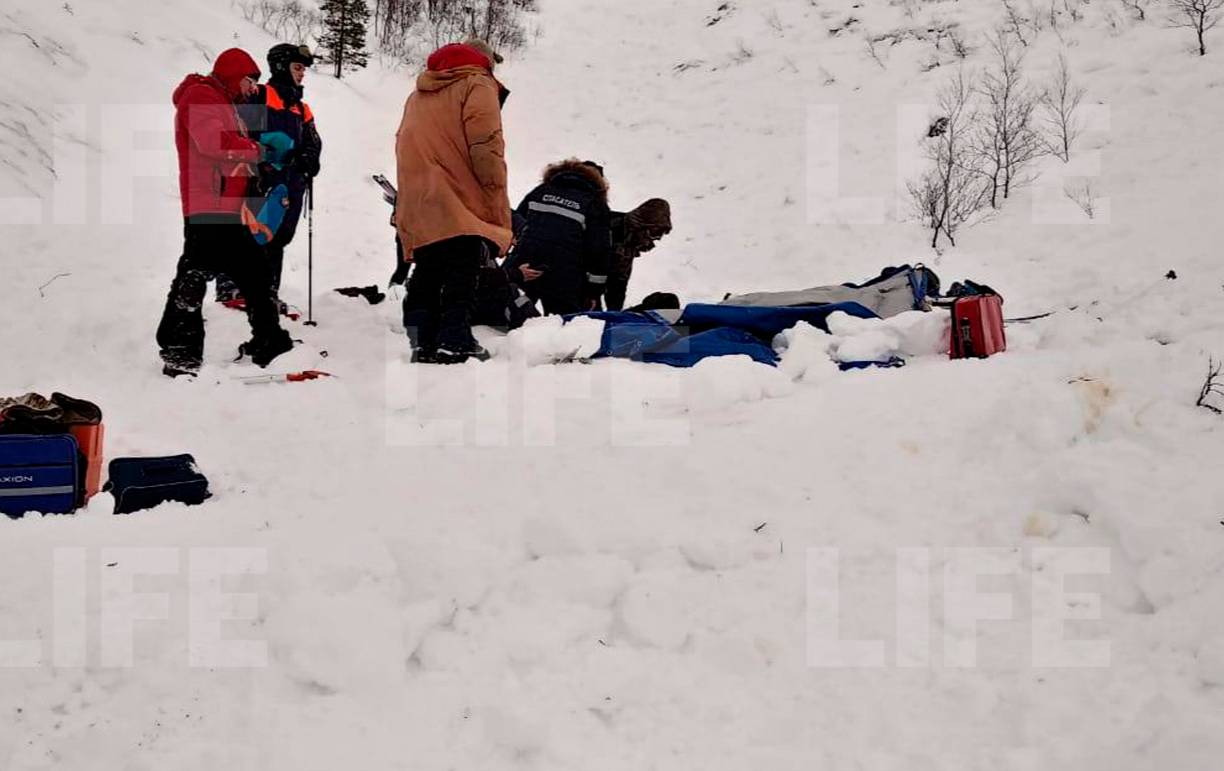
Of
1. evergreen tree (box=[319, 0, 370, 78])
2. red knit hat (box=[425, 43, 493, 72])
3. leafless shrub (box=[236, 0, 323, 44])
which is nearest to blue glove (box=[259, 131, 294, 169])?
red knit hat (box=[425, 43, 493, 72])

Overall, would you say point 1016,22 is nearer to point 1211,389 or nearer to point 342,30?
point 1211,389

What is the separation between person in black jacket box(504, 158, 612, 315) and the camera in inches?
201

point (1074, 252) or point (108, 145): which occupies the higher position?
point (108, 145)

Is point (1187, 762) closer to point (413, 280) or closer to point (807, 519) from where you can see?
point (807, 519)

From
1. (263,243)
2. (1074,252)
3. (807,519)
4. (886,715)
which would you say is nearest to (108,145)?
(263,243)

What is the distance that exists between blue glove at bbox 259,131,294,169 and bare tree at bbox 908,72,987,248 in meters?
5.44

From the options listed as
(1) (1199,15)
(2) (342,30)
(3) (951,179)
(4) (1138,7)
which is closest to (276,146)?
(3) (951,179)

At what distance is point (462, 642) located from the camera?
2.23 m

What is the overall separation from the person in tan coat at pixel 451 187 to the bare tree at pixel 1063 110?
→ 574 cm

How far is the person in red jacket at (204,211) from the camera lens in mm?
4035

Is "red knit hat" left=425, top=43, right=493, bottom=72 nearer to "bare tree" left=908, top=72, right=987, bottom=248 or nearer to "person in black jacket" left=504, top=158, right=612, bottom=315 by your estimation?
"person in black jacket" left=504, top=158, right=612, bottom=315

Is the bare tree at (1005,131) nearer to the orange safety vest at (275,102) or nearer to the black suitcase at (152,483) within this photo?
the orange safety vest at (275,102)

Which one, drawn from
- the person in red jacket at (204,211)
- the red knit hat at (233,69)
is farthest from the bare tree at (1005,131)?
the person in red jacket at (204,211)

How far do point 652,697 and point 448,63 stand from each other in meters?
3.34
